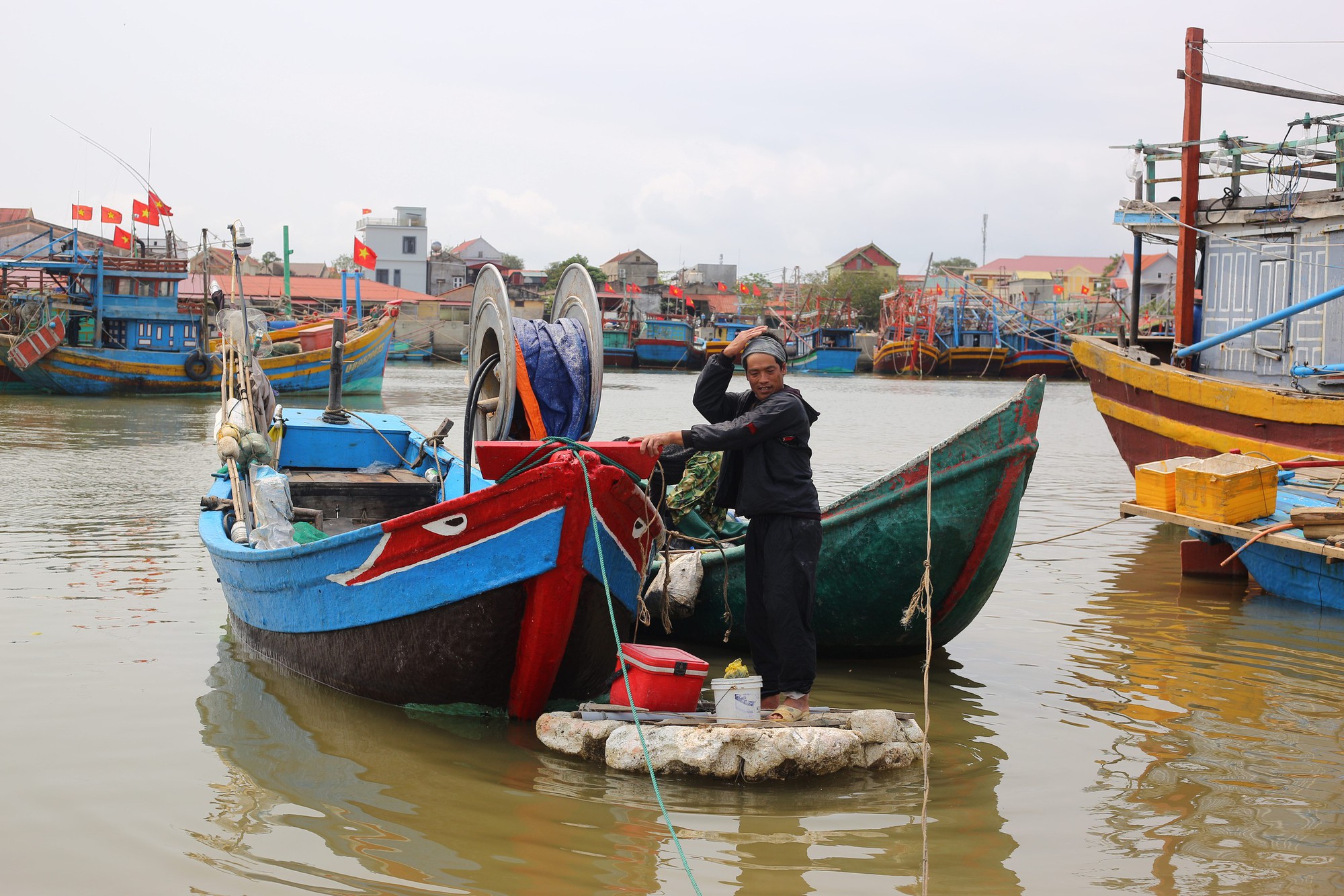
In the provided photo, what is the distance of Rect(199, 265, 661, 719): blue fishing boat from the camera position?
17.1ft

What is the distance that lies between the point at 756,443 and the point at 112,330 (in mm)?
30180

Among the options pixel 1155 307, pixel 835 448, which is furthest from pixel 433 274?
pixel 835 448

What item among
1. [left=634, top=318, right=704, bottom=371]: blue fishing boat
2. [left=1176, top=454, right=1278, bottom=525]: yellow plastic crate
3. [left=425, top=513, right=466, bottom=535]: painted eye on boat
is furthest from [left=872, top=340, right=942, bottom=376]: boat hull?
[left=425, top=513, right=466, bottom=535]: painted eye on boat

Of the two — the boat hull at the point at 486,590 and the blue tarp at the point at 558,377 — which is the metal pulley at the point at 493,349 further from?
the boat hull at the point at 486,590

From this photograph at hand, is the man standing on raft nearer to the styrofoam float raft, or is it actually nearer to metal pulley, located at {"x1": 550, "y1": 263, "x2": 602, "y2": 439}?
the styrofoam float raft

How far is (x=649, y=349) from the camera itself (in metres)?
56.6

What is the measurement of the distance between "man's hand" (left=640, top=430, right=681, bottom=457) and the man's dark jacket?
0.13 ft

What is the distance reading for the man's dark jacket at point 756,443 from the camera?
5.10 meters

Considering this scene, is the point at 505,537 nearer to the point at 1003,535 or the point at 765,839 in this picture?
the point at 765,839

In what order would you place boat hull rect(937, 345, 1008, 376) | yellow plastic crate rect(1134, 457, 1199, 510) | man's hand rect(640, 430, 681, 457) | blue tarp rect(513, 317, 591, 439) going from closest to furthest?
man's hand rect(640, 430, 681, 457) → blue tarp rect(513, 317, 591, 439) → yellow plastic crate rect(1134, 457, 1199, 510) → boat hull rect(937, 345, 1008, 376)

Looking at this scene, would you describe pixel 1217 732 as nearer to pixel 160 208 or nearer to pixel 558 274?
pixel 160 208

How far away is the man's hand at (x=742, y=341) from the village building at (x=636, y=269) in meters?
67.1

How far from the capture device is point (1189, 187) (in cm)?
1369

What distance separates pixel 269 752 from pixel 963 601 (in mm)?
3910
